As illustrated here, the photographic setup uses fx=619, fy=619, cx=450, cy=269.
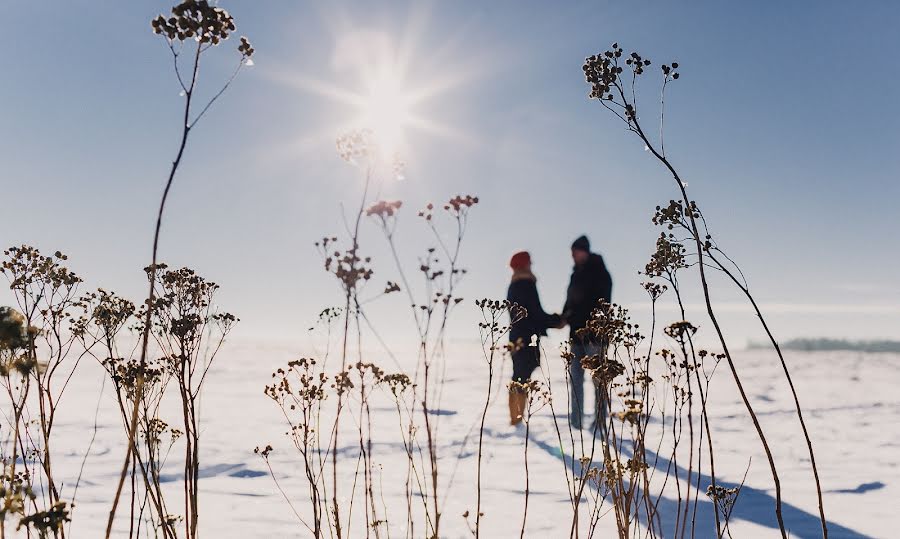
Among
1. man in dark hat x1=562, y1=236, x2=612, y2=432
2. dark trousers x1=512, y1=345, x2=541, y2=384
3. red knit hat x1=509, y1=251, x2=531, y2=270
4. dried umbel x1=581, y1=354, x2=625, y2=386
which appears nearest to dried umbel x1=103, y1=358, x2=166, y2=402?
dried umbel x1=581, y1=354, x2=625, y2=386

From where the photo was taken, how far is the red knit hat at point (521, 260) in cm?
825

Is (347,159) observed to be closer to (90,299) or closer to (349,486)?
(90,299)

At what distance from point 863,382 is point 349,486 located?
16031 millimetres

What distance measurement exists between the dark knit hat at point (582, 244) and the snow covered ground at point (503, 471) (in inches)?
93.2

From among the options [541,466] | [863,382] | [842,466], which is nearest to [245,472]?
[541,466]

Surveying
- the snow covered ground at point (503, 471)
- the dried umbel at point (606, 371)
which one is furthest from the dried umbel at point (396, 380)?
the dried umbel at point (606, 371)

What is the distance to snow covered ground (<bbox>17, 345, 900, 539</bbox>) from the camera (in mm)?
4047

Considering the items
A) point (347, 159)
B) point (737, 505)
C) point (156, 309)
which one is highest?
point (347, 159)

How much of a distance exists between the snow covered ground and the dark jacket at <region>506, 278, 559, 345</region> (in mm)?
1301

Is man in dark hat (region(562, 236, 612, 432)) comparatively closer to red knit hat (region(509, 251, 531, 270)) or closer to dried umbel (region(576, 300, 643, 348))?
red knit hat (region(509, 251, 531, 270))

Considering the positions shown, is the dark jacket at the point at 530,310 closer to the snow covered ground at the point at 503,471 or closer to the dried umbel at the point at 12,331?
the snow covered ground at the point at 503,471

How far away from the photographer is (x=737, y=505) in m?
4.59

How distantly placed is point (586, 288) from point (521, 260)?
3.30 feet

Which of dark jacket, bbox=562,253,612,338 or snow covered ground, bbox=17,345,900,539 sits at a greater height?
dark jacket, bbox=562,253,612,338
